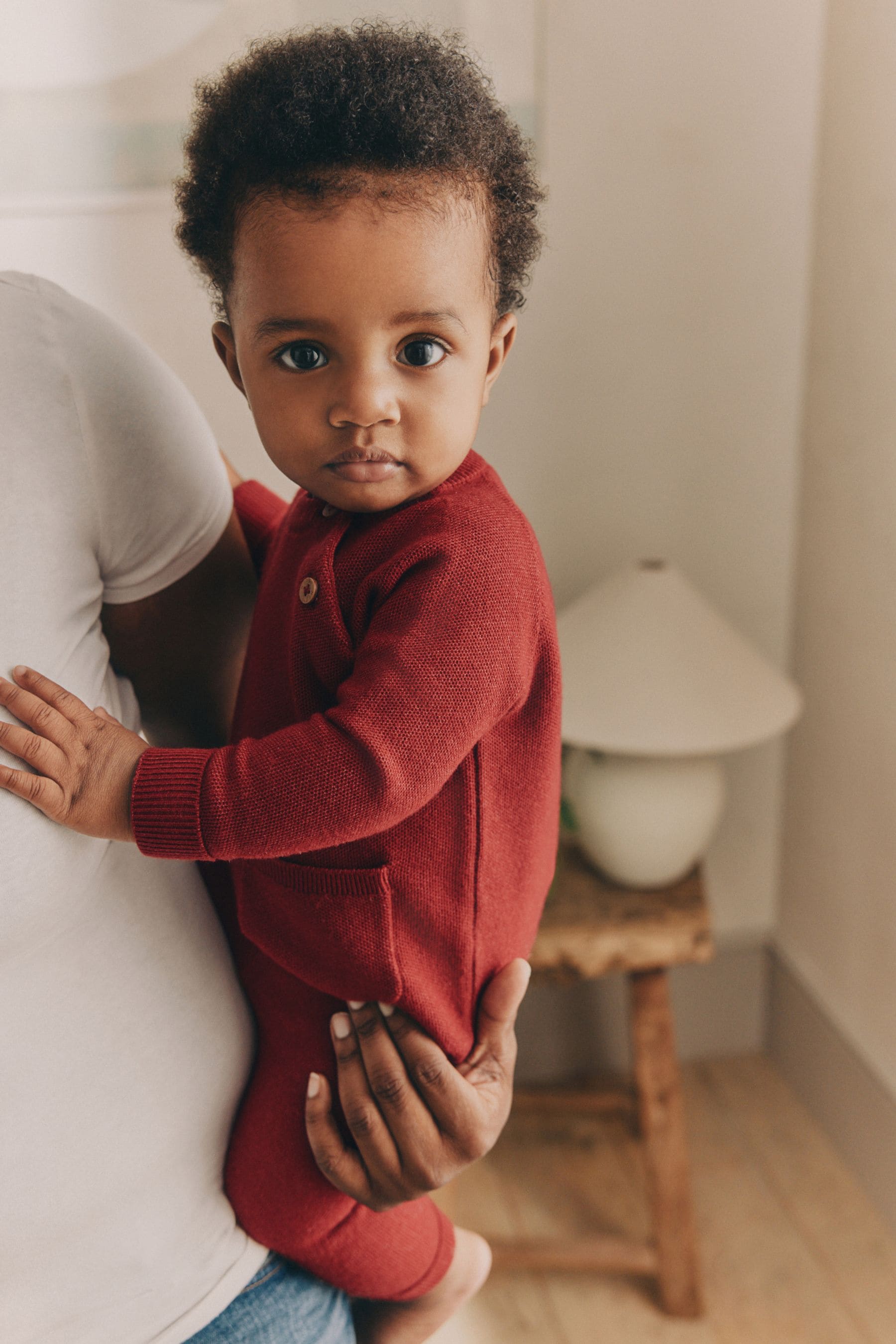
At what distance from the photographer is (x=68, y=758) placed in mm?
584

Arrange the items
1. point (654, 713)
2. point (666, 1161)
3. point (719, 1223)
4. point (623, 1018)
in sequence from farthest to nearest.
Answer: point (623, 1018)
point (719, 1223)
point (666, 1161)
point (654, 713)

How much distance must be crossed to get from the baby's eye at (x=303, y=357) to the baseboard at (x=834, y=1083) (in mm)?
1591

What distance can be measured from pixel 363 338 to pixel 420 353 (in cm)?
4

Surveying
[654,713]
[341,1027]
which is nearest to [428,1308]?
[341,1027]

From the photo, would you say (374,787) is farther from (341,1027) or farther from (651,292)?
(651,292)

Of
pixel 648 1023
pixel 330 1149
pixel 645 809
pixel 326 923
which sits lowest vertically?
pixel 648 1023

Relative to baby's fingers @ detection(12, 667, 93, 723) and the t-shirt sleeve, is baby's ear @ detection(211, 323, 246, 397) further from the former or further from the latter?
baby's fingers @ detection(12, 667, 93, 723)

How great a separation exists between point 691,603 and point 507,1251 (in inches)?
40.6

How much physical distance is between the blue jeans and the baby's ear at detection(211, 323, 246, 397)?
56 cm

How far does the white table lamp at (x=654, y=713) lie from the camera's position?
1.56 meters

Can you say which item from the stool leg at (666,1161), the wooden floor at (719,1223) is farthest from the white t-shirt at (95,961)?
the wooden floor at (719,1223)

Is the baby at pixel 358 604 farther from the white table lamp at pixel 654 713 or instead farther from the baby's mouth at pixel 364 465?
the white table lamp at pixel 654 713

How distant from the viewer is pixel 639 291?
1.72 meters

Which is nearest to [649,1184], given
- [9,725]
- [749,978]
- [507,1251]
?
[507,1251]
